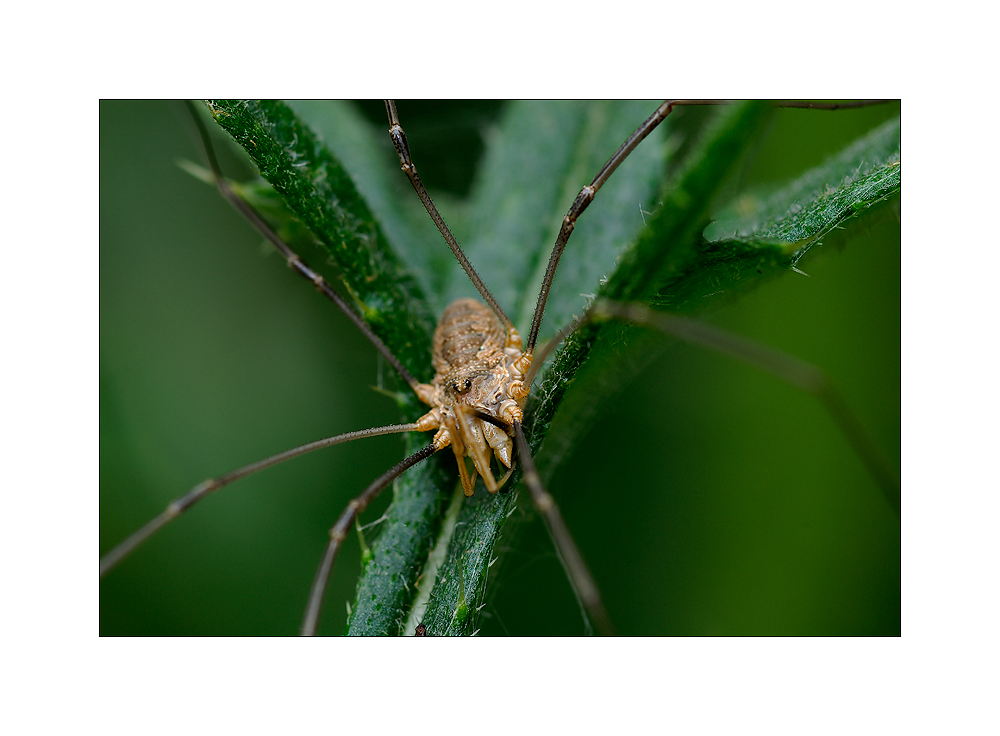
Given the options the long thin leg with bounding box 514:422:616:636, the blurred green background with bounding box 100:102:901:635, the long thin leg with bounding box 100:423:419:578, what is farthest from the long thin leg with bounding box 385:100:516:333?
the long thin leg with bounding box 514:422:616:636

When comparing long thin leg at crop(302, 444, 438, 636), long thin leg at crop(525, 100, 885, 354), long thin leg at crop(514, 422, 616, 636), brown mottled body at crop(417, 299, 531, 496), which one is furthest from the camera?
long thin leg at crop(525, 100, 885, 354)

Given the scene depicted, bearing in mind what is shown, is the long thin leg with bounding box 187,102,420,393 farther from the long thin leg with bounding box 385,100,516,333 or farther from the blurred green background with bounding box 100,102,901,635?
the long thin leg with bounding box 385,100,516,333

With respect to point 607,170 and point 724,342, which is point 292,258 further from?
point 724,342

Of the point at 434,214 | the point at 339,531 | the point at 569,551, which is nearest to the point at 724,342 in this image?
the point at 569,551

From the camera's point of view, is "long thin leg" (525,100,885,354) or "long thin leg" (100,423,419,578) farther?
"long thin leg" (525,100,885,354)

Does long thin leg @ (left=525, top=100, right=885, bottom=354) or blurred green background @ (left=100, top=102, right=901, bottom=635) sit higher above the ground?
long thin leg @ (left=525, top=100, right=885, bottom=354)

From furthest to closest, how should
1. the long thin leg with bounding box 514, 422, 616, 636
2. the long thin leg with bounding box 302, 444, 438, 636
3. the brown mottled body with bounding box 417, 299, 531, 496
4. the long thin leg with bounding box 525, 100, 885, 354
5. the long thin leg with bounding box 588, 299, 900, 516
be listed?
1. the long thin leg with bounding box 525, 100, 885, 354
2. the brown mottled body with bounding box 417, 299, 531, 496
3. the long thin leg with bounding box 302, 444, 438, 636
4. the long thin leg with bounding box 588, 299, 900, 516
5. the long thin leg with bounding box 514, 422, 616, 636
